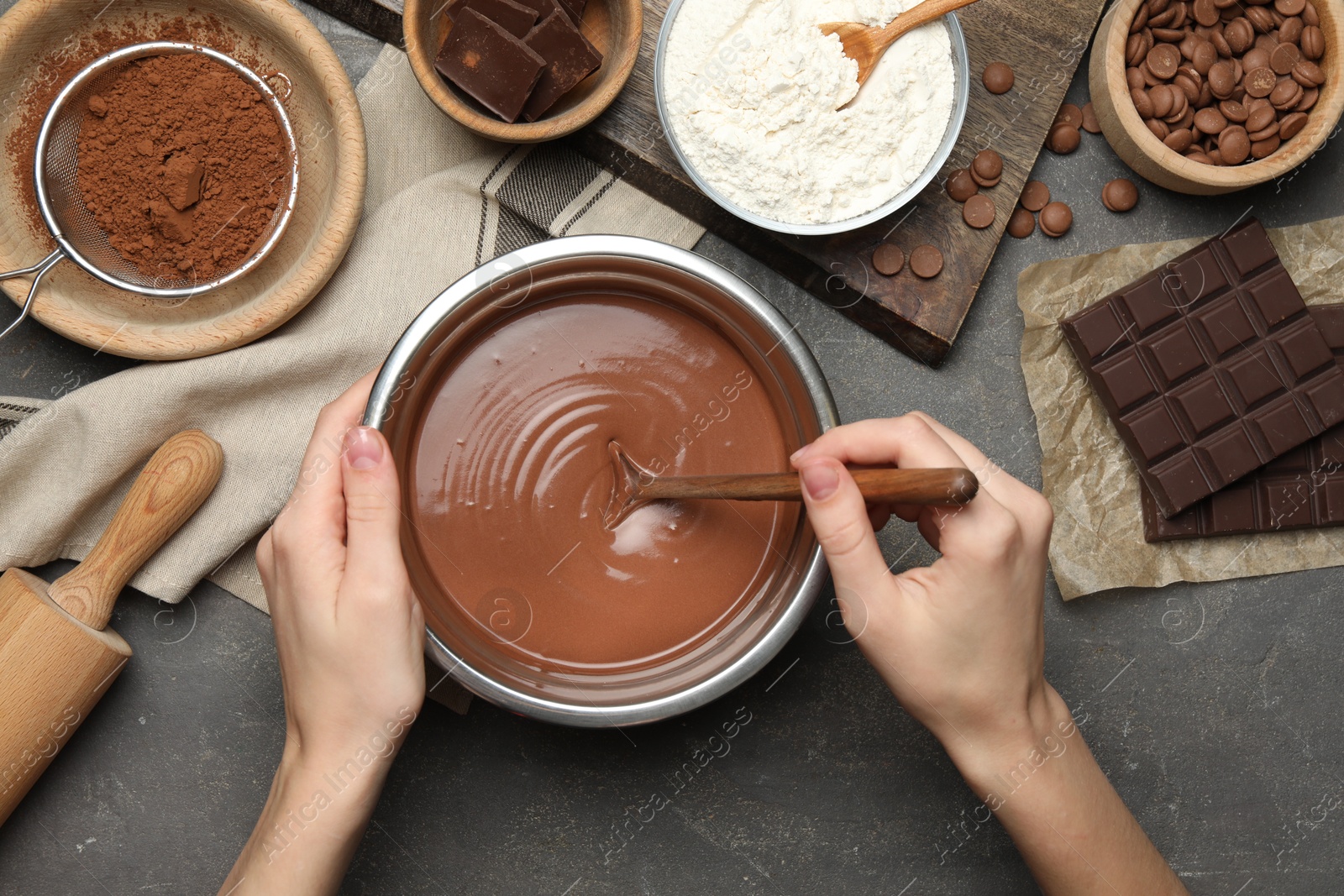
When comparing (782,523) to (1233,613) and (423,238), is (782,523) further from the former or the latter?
(1233,613)

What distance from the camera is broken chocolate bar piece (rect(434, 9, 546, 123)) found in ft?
4.71

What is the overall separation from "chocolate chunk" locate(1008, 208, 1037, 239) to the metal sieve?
4.20 ft

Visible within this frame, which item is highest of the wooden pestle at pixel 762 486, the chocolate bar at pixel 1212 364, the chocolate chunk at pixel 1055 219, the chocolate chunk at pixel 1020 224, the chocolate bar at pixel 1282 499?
the wooden pestle at pixel 762 486

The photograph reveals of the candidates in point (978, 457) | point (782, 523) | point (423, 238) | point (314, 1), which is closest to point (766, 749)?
point (782, 523)

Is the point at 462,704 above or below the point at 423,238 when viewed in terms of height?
below

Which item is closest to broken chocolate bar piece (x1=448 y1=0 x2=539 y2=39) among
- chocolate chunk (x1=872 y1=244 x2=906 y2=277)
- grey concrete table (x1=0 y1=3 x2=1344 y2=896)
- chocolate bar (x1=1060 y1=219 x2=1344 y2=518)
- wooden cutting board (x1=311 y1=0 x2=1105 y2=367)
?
wooden cutting board (x1=311 y1=0 x2=1105 y2=367)

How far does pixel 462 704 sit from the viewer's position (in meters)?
1.55

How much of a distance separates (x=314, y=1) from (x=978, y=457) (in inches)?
55.6

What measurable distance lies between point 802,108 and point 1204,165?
0.73 meters

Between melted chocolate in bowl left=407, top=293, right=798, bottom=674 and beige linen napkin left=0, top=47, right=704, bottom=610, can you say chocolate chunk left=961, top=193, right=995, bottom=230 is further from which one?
melted chocolate in bowl left=407, top=293, right=798, bottom=674

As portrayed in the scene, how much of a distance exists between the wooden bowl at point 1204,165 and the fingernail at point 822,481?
975mm

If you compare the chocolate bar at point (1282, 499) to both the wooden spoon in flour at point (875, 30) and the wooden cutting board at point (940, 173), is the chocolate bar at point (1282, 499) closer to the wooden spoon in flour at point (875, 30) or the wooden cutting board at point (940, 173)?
the wooden cutting board at point (940, 173)

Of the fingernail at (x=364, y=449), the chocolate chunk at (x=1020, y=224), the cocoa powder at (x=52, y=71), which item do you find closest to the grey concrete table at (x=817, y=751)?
the chocolate chunk at (x=1020, y=224)

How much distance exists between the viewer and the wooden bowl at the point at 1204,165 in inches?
61.2
